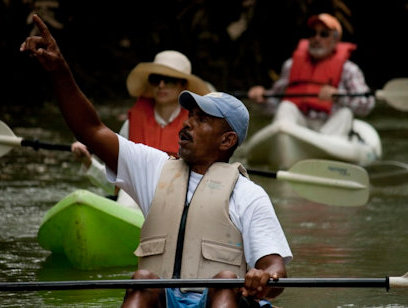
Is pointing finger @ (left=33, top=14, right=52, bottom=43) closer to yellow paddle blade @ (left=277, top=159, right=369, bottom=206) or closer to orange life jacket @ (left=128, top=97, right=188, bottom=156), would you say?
orange life jacket @ (left=128, top=97, right=188, bottom=156)

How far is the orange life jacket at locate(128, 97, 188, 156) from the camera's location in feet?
22.7

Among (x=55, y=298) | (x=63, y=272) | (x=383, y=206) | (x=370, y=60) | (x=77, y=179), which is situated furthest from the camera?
(x=370, y=60)

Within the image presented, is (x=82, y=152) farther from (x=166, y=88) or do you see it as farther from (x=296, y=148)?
(x=296, y=148)

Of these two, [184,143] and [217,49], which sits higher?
[217,49]

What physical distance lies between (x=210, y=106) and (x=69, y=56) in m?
9.29

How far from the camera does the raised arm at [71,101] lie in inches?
168

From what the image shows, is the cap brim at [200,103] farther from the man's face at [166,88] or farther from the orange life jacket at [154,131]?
the man's face at [166,88]

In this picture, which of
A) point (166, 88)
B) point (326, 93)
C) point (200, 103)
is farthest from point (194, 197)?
point (326, 93)

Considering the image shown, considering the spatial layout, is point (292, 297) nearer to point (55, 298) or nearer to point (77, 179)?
point (55, 298)

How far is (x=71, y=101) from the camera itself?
14.3 ft

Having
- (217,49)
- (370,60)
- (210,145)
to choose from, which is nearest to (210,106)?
(210,145)

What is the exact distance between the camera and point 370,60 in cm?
1839

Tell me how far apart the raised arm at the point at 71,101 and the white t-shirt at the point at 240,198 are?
0.17 ft

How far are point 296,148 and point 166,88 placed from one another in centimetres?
407
